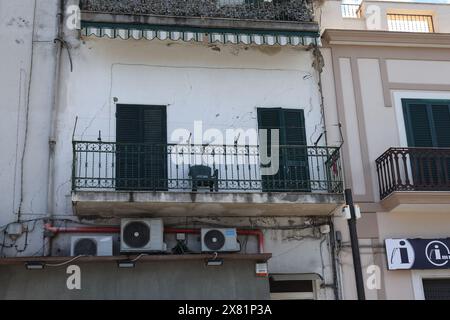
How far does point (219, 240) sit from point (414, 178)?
3.74 metres

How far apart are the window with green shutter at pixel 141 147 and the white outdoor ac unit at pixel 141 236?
1.98 ft

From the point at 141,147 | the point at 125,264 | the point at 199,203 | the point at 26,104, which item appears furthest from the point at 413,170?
the point at 26,104

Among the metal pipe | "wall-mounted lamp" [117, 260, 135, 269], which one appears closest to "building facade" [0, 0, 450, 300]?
"wall-mounted lamp" [117, 260, 135, 269]

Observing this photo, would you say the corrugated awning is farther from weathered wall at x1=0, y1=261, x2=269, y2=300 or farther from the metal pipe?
weathered wall at x1=0, y1=261, x2=269, y2=300

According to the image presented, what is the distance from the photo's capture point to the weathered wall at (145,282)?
10.9 meters

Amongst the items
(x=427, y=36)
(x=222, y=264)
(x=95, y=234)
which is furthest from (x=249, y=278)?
(x=427, y=36)

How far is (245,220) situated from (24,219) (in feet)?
12.4

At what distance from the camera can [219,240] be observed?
1180cm

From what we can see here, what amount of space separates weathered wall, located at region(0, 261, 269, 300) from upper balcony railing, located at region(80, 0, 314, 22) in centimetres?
462

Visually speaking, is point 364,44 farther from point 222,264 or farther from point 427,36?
point 222,264

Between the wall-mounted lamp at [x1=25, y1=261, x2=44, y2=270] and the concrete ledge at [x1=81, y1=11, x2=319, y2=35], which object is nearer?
the wall-mounted lamp at [x1=25, y1=261, x2=44, y2=270]

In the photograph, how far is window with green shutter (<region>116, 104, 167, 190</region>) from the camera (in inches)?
476

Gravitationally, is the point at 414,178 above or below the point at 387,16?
below

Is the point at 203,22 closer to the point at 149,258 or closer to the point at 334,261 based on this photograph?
the point at 149,258
